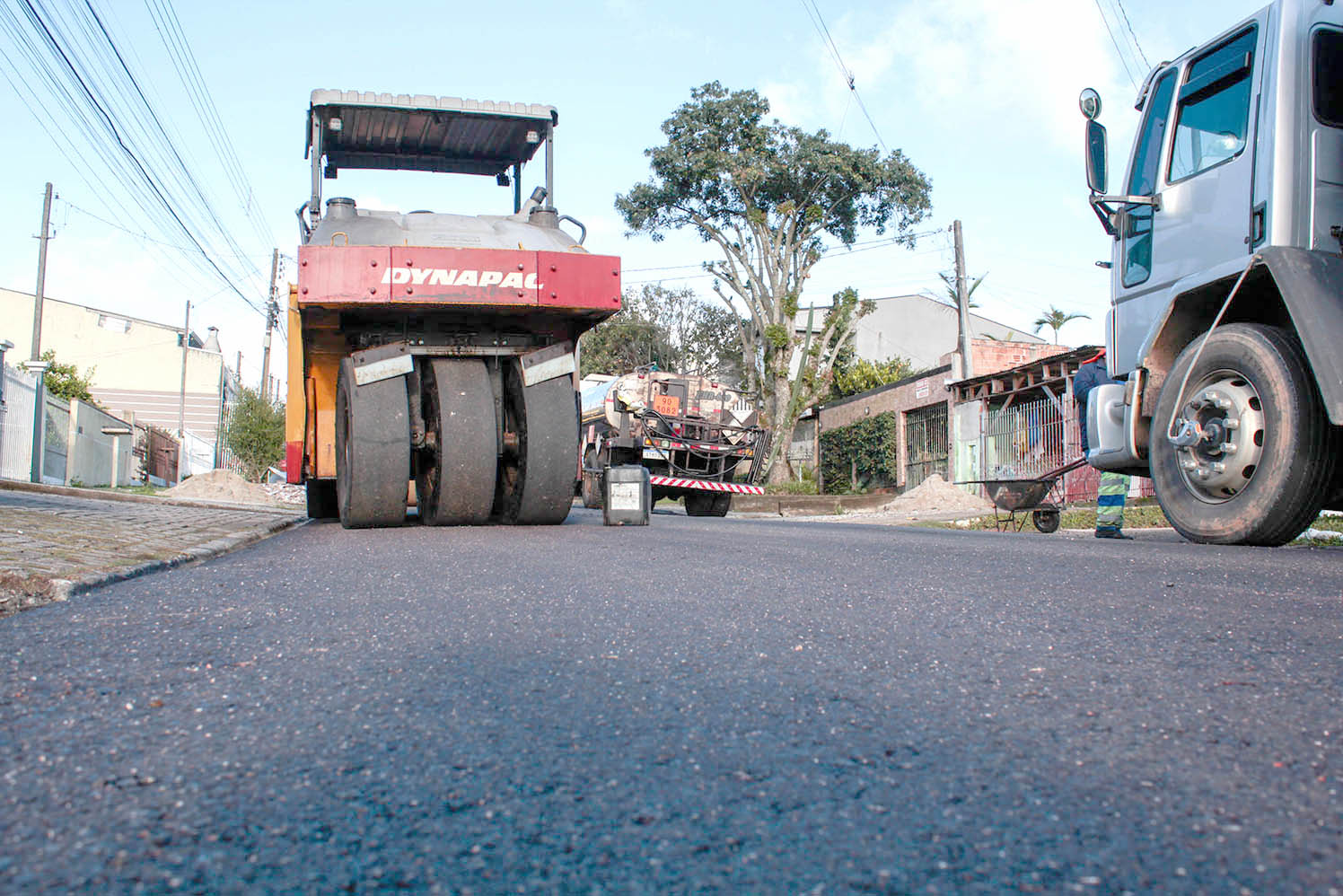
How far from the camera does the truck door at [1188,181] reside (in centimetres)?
492

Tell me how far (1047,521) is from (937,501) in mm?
7608

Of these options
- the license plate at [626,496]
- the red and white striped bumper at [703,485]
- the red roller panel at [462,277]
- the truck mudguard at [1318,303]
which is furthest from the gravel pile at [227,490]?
the truck mudguard at [1318,303]

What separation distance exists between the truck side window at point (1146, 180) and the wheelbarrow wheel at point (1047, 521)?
186 inches

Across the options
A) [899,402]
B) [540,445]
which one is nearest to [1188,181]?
[540,445]

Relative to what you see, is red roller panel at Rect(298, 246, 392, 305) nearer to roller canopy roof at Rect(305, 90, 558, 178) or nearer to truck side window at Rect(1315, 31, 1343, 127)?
roller canopy roof at Rect(305, 90, 558, 178)

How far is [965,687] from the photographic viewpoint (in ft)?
6.40

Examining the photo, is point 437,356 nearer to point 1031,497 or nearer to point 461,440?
point 461,440

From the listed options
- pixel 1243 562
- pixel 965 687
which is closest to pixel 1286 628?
pixel 965 687

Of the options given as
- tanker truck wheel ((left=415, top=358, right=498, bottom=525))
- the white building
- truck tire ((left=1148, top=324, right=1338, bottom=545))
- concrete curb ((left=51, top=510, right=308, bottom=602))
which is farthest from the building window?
truck tire ((left=1148, top=324, right=1338, bottom=545))

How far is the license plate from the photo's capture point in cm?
810

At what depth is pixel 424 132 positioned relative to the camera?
27.3ft

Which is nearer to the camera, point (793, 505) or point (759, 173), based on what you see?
point (793, 505)

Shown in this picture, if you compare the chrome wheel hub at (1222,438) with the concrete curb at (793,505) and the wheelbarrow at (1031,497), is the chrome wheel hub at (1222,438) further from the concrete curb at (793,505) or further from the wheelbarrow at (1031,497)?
the concrete curb at (793,505)

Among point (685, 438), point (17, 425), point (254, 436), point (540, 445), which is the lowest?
point (540, 445)
